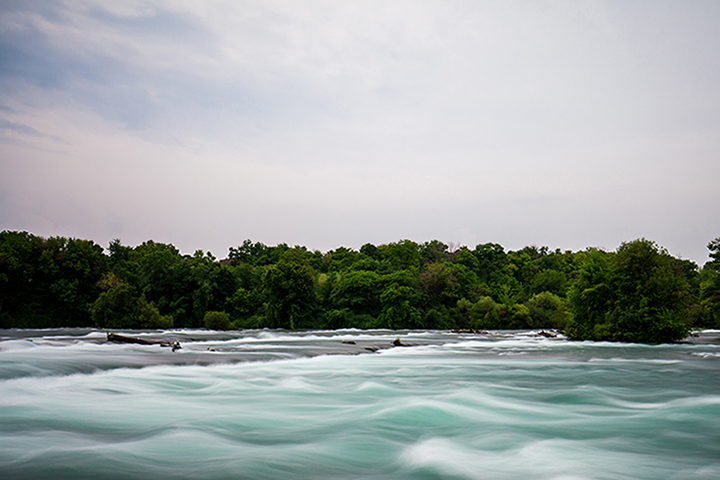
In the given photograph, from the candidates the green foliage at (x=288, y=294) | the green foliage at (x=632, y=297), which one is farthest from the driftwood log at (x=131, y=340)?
the green foliage at (x=288, y=294)

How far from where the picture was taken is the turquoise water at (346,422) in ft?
14.6

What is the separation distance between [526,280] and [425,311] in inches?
1003

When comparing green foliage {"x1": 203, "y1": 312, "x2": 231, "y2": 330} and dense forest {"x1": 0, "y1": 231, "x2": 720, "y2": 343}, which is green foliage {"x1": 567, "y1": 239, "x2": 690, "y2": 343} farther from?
green foliage {"x1": 203, "y1": 312, "x2": 231, "y2": 330}

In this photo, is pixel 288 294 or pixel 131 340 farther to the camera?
pixel 288 294

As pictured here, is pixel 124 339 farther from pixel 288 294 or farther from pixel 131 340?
pixel 288 294

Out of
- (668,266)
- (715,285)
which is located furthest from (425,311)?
(668,266)

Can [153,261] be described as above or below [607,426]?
above

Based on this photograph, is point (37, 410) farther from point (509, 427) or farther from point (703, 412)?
point (703, 412)

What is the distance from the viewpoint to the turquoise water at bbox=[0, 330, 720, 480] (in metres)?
4.46

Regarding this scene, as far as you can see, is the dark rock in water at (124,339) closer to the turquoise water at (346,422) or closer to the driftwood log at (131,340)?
the driftwood log at (131,340)

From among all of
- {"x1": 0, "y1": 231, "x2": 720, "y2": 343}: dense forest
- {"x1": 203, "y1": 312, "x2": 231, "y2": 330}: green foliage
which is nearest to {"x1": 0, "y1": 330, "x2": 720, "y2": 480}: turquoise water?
{"x1": 0, "y1": 231, "x2": 720, "y2": 343}: dense forest

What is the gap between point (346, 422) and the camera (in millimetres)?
6512

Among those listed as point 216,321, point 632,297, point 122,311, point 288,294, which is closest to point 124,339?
point 632,297

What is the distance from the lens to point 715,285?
110 ft
